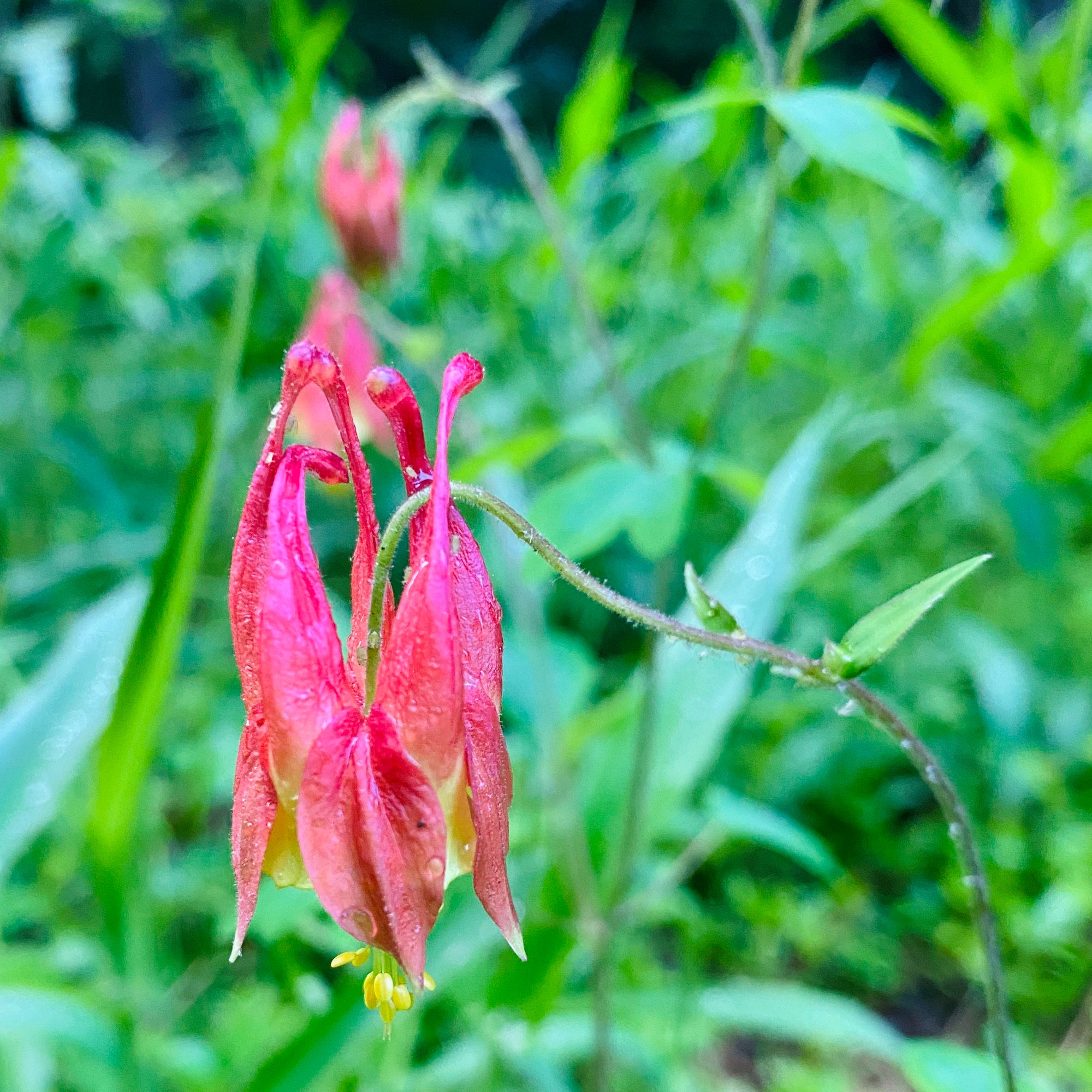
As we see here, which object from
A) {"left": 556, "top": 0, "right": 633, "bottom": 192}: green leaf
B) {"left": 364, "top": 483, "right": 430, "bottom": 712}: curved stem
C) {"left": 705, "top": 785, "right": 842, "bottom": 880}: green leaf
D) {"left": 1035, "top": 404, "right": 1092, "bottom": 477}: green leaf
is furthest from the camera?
{"left": 556, "top": 0, "right": 633, "bottom": 192}: green leaf

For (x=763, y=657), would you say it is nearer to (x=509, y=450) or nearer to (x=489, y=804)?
(x=489, y=804)

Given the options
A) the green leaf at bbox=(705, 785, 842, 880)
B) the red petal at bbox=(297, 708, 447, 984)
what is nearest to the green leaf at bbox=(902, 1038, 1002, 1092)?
the green leaf at bbox=(705, 785, 842, 880)

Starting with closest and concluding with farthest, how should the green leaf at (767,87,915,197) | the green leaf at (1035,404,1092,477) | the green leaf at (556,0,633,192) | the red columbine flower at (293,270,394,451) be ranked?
the green leaf at (767,87,915,197), the green leaf at (1035,404,1092,477), the green leaf at (556,0,633,192), the red columbine flower at (293,270,394,451)

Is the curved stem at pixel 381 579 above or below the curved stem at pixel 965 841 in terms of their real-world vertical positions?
above

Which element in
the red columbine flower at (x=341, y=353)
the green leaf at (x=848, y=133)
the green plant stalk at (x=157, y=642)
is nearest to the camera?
the green leaf at (x=848, y=133)

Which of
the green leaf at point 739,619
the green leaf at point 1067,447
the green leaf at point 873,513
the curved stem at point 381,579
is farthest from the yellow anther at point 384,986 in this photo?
the green leaf at point 1067,447

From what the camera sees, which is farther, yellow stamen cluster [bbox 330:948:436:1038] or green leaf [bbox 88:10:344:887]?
green leaf [bbox 88:10:344:887]

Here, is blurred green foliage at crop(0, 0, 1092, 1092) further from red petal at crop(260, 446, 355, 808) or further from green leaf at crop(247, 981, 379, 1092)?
red petal at crop(260, 446, 355, 808)

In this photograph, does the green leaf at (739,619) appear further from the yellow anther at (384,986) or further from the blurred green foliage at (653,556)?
the yellow anther at (384,986)
